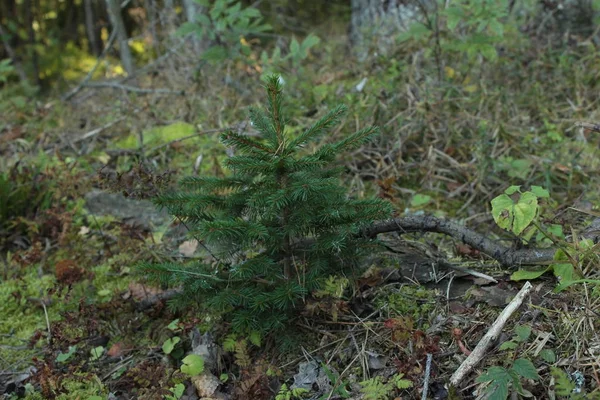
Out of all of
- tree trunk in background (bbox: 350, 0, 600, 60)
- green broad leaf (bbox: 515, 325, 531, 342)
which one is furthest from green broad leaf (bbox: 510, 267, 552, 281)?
tree trunk in background (bbox: 350, 0, 600, 60)

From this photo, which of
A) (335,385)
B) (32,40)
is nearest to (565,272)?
(335,385)

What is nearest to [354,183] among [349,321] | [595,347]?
[349,321]

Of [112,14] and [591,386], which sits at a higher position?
[112,14]

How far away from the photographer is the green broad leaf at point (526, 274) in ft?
7.84

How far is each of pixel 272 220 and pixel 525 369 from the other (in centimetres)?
114

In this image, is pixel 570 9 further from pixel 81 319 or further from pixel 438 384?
pixel 81 319

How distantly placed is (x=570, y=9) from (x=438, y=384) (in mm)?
4119

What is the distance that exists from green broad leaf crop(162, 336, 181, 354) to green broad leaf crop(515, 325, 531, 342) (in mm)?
1520

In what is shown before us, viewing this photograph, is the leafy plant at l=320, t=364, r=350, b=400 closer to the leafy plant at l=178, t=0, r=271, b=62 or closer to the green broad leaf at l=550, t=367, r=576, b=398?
the green broad leaf at l=550, t=367, r=576, b=398

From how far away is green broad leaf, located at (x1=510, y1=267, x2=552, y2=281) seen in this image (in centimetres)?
239

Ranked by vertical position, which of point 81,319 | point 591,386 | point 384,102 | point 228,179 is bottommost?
point 81,319

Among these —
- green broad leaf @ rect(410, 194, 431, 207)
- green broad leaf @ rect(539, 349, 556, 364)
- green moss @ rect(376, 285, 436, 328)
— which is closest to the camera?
green broad leaf @ rect(539, 349, 556, 364)

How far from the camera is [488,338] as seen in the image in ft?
7.08

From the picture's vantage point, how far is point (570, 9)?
16.3ft
